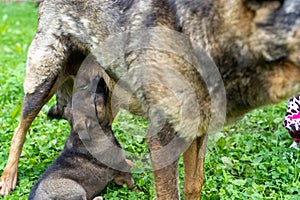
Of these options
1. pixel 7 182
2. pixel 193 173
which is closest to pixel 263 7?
pixel 193 173

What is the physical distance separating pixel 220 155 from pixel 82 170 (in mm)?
1416

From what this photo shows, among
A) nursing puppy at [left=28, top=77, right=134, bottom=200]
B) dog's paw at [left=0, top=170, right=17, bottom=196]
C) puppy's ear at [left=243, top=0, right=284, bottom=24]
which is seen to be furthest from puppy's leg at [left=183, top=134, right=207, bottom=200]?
dog's paw at [left=0, top=170, right=17, bottom=196]

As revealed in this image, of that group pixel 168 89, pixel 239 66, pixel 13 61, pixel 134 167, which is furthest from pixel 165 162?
pixel 13 61

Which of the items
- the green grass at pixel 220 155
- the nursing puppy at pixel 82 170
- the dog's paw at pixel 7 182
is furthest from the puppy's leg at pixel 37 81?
the nursing puppy at pixel 82 170

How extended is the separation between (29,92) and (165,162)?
1.68 meters

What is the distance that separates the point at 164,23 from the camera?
3.54m

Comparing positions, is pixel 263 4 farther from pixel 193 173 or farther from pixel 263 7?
pixel 193 173

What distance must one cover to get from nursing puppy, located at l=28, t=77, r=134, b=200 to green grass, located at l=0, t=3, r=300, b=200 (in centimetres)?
17

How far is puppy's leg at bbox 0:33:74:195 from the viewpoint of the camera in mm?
4613

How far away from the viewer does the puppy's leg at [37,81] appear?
461 cm

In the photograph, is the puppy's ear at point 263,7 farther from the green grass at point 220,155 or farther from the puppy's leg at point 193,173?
the green grass at point 220,155

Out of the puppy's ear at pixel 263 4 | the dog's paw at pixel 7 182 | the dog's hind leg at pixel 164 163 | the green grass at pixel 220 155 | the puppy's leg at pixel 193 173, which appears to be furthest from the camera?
the dog's paw at pixel 7 182

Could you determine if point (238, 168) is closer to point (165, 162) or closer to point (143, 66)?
point (165, 162)

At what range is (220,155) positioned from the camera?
5188 millimetres
